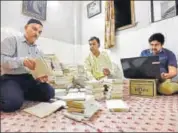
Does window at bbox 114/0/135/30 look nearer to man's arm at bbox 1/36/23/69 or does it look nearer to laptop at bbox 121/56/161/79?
laptop at bbox 121/56/161/79

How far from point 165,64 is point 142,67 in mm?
416

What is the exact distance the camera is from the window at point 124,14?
104 inches

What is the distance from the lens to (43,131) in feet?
2.90

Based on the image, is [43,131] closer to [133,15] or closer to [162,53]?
[162,53]

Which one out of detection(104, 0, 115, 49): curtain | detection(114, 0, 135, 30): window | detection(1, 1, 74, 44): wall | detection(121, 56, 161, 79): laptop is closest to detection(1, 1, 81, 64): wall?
detection(1, 1, 74, 44): wall

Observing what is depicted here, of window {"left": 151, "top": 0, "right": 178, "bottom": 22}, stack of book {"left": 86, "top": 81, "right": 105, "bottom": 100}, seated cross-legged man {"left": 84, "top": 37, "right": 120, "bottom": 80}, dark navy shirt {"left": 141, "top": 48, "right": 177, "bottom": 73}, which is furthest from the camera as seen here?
window {"left": 151, "top": 0, "right": 178, "bottom": 22}

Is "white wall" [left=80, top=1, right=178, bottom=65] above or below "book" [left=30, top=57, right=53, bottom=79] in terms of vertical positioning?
above

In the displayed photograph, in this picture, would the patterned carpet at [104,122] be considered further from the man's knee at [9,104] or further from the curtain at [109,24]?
the curtain at [109,24]

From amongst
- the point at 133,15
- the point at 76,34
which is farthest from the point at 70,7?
the point at 133,15

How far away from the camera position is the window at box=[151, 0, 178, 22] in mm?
2369

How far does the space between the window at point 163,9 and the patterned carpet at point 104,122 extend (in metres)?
1.54

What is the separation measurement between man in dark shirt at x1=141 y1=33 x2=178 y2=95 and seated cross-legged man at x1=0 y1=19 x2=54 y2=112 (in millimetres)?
1136

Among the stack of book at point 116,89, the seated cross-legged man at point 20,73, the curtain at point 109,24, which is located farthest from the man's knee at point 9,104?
the curtain at point 109,24

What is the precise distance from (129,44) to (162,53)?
2.26ft
